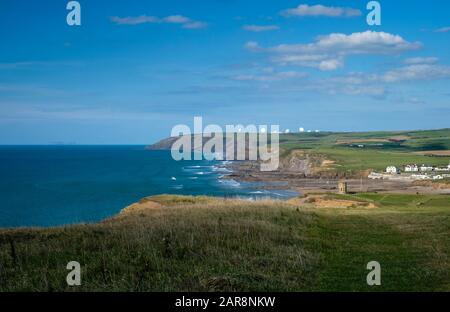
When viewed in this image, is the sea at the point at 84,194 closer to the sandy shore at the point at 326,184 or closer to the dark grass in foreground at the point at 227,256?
the sandy shore at the point at 326,184

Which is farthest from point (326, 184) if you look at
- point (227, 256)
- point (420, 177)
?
point (227, 256)

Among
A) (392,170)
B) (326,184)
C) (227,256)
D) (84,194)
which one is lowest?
(84,194)

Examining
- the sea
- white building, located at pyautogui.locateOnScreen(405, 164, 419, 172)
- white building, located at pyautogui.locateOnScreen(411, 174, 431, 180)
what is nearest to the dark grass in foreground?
the sea

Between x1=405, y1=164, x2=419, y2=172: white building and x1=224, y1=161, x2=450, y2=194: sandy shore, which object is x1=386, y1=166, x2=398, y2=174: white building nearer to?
x1=405, y1=164, x2=419, y2=172: white building

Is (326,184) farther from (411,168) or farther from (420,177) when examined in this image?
(411,168)

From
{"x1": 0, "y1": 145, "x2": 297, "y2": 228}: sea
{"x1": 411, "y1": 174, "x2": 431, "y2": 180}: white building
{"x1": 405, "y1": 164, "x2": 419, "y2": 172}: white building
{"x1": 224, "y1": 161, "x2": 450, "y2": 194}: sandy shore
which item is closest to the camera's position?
{"x1": 0, "y1": 145, "x2": 297, "y2": 228}: sea

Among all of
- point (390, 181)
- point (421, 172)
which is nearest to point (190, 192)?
point (390, 181)

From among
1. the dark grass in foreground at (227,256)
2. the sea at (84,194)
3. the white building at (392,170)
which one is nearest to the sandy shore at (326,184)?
the sea at (84,194)
